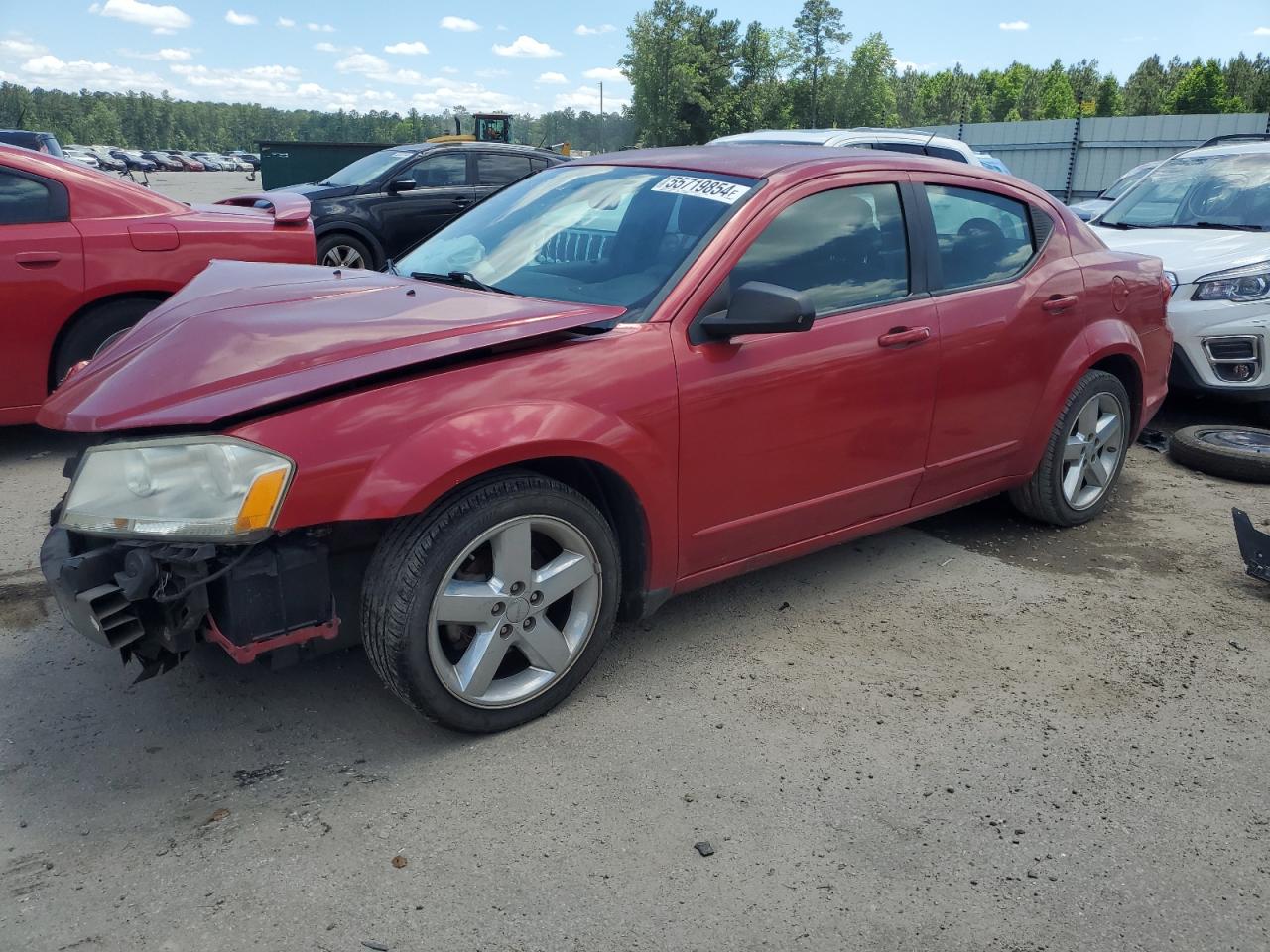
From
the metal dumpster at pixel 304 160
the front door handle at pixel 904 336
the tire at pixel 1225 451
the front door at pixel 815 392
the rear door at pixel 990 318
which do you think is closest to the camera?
the front door at pixel 815 392

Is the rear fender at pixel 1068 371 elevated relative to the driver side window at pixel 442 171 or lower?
lower

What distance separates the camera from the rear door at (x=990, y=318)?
13.1 ft

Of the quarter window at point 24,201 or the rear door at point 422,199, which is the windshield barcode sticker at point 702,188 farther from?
the rear door at point 422,199

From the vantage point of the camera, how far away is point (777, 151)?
3.94 m

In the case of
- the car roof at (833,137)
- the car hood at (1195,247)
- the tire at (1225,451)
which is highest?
the car roof at (833,137)

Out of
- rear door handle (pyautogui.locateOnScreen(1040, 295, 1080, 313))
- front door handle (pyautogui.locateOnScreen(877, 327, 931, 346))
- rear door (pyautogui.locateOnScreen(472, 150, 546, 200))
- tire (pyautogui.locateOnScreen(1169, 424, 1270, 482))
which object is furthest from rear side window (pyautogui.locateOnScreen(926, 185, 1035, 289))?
rear door (pyautogui.locateOnScreen(472, 150, 546, 200))

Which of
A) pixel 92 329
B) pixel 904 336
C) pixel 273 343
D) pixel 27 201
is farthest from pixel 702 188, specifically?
pixel 27 201

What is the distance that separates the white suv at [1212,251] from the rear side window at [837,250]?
3.34m

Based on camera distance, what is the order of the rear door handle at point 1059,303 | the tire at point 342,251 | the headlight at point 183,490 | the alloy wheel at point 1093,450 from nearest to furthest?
the headlight at point 183,490 → the rear door handle at point 1059,303 → the alloy wheel at point 1093,450 → the tire at point 342,251

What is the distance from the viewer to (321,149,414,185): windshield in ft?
38.0

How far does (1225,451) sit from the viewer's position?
5.68m

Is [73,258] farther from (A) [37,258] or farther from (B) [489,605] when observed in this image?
(B) [489,605]

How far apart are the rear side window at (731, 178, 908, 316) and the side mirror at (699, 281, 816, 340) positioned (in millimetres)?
197

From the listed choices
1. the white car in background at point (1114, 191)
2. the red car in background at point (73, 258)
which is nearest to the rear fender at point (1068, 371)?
the white car in background at point (1114, 191)
